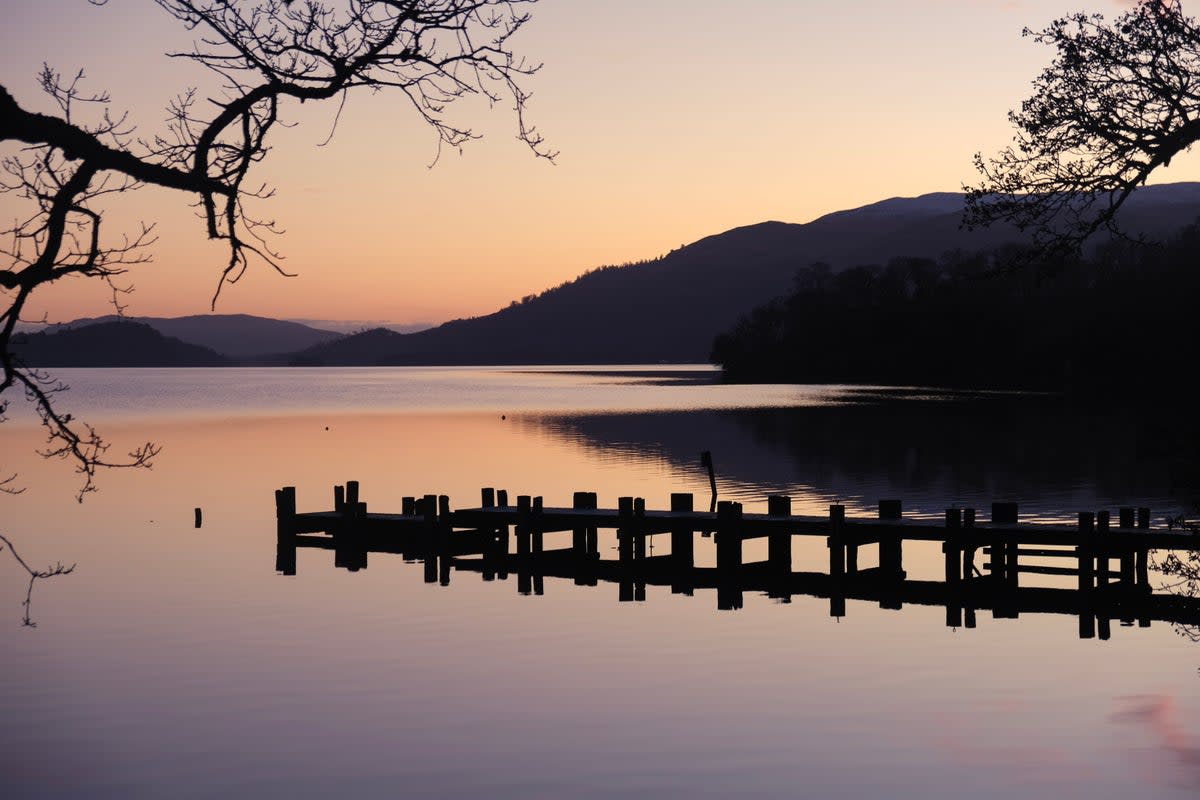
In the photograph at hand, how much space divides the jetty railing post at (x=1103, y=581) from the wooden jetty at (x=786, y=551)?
23 millimetres

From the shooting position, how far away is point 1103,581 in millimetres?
26344

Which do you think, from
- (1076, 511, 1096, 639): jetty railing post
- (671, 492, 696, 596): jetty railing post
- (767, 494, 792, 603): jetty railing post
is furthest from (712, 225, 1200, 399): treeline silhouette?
(1076, 511, 1096, 639): jetty railing post

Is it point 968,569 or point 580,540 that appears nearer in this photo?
point 968,569

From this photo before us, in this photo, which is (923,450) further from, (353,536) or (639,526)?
(639,526)

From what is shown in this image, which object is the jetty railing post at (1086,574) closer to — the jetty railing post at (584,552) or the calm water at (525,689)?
the calm water at (525,689)

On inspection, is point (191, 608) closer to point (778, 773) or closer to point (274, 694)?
point (274, 694)

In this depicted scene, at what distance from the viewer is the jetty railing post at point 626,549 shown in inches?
1211

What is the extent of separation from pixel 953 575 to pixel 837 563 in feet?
7.95

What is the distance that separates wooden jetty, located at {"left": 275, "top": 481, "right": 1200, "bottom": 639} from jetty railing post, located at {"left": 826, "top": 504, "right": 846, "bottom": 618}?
29 mm

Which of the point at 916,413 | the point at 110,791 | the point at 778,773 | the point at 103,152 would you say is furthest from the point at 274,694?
the point at 916,413

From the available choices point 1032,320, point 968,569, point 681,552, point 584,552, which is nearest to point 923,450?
point 584,552

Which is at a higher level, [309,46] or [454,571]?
[309,46]

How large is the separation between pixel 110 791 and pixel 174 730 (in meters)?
2.68

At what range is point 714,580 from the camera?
101 ft
